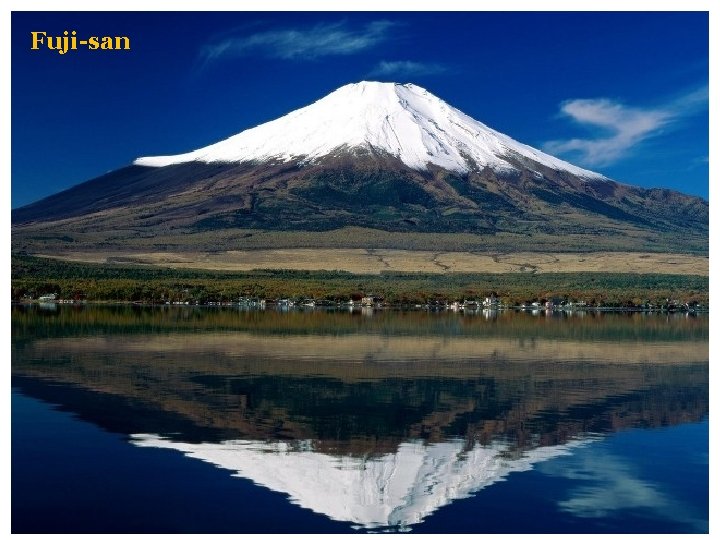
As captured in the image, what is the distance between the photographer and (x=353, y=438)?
16516mm

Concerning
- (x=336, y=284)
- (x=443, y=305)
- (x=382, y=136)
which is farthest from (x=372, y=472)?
(x=382, y=136)

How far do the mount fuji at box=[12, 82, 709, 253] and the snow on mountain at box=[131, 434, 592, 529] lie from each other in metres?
99.3

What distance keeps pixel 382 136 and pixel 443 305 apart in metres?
105

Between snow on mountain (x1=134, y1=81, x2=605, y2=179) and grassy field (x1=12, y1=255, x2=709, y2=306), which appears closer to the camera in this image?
grassy field (x1=12, y1=255, x2=709, y2=306)

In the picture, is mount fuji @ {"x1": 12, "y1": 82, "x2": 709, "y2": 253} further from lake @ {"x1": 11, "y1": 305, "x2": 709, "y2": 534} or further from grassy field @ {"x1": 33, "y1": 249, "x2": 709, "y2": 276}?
lake @ {"x1": 11, "y1": 305, "x2": 709, "y2": 534}

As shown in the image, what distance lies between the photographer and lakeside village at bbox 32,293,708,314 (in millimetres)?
64125

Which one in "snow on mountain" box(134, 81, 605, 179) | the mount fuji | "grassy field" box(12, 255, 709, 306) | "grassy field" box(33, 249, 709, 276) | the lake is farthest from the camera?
"snow on mountain" box(134, 81, 605, 179)

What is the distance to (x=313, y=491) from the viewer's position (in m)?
13.0

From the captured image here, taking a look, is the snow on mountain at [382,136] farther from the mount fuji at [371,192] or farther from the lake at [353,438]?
the lake at [353,438]

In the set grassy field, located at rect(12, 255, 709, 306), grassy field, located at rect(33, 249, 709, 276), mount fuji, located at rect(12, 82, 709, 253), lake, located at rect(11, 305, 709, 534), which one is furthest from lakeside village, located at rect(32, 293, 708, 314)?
mount fuji, located at rect(12, 82, 709, 253)

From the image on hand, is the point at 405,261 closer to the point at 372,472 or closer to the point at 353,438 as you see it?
the point at 353,438

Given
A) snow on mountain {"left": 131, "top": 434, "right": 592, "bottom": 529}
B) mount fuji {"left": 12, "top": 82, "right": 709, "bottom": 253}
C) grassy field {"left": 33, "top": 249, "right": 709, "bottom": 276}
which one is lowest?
snow on mountain {"left": 131, "top": 434, "right": 592, "bottom": 529}
